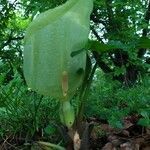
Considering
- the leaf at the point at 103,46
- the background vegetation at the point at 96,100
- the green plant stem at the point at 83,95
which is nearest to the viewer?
the leaf at the point at 103,46

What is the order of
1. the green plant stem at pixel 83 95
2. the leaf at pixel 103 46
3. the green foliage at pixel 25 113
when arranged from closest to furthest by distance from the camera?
1. the leaf at pixel 103 46
2. the green plant stem at pixel 83 95
3. the green foliage at pixel 25 113

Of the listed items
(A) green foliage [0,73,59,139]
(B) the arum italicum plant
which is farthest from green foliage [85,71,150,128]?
(B) the arum italicum plant

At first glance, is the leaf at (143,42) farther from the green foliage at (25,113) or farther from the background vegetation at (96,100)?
the green foliage at (25,113)

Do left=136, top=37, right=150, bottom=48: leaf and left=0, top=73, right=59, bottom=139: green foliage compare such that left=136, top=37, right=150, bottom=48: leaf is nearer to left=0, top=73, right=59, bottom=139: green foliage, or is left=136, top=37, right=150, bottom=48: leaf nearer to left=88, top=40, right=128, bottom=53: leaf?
left=88, top=40, right=128, bottom=53: leaf

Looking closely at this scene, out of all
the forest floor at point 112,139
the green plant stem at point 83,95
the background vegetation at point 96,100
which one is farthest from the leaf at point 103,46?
the forest floor at point 112,139

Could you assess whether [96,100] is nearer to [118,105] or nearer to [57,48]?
[118,105]

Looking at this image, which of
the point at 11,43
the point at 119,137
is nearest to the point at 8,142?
the point at 119,137

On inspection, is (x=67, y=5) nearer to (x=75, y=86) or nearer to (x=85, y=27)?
(x=85, y=27)

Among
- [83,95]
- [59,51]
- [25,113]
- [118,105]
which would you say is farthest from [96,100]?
[59,51]
